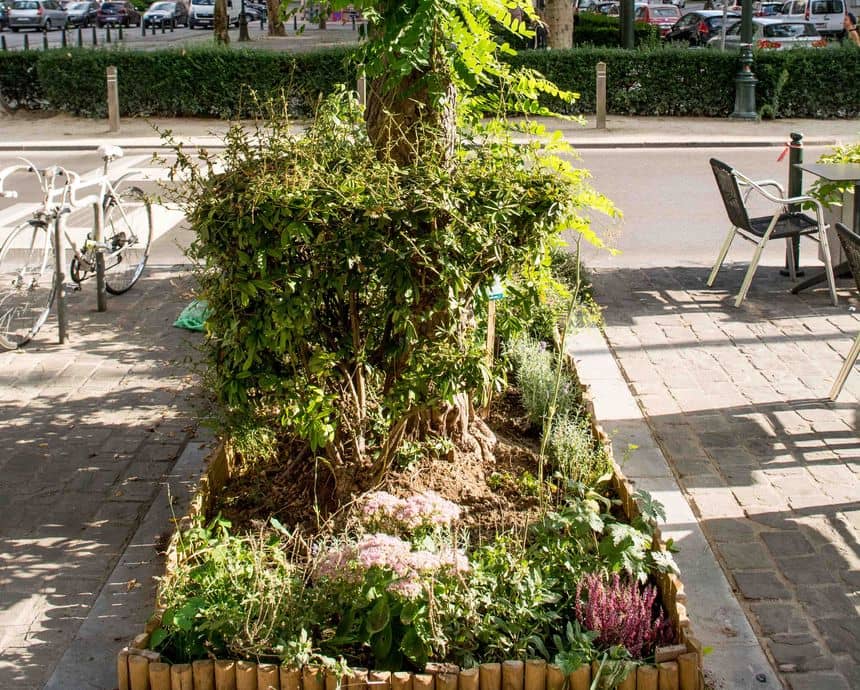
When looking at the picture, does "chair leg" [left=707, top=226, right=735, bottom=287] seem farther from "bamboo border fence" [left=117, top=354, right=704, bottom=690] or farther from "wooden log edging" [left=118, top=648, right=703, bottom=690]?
"wooden log edging" [left=118, top=648, right=703, bottom=690]

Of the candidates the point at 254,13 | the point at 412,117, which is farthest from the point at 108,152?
the point at 254,13

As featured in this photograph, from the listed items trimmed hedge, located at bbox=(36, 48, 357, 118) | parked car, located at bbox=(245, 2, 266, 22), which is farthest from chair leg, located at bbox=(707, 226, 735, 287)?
parked car, located at bbox=(245, 2, 266, 22)

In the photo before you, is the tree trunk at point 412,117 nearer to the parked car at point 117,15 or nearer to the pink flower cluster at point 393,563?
the pink flower cluster at point 393,563

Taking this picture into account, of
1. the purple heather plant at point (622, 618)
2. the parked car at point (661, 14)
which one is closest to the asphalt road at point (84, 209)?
the purple heather plant at point (622, 618)

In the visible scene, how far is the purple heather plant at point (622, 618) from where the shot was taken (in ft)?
12.8

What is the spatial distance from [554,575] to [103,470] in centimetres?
293

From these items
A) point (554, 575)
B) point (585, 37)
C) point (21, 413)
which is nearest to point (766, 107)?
point (585, 37)

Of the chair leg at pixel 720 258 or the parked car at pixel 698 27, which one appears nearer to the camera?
the chair leg at pixel 720 258

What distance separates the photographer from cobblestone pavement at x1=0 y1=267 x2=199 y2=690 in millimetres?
4695

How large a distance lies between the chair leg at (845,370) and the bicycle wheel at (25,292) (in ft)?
18.0

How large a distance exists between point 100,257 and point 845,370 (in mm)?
5566

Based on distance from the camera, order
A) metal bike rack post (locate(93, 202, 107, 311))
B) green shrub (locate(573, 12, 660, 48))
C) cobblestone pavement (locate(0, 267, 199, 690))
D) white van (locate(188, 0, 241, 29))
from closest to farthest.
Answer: cobblestone pavement (locate(0, 267, 199, 690))
metal bike rack post (locate(93, 202, 107, 311))
green shrub (locate(573, 12, 660, 48))
white van (locate(188, 0, 241, 29))

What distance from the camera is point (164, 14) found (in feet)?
185

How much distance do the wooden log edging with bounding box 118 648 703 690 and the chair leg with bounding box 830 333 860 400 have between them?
3530mm
